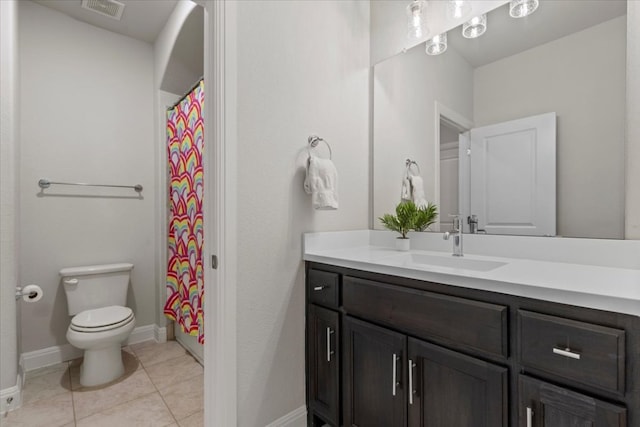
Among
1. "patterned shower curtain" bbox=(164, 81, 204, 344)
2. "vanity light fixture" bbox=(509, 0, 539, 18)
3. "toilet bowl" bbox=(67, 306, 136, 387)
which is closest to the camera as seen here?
"vanity light fixture" bbox=(509, 0, 539, 18)

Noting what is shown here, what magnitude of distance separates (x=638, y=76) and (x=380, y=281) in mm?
1182

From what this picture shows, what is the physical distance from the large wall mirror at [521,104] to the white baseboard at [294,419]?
1129 mm

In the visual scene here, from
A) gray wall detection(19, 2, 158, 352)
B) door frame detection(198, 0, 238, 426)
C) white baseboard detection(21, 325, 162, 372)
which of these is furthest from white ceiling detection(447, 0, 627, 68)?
white baseboard detection(21, 325, 162, 372)

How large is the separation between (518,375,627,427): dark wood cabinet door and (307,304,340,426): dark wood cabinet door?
725 millimetres

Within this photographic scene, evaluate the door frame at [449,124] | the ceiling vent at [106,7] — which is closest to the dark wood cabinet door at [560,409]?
the door frame at [449,124]

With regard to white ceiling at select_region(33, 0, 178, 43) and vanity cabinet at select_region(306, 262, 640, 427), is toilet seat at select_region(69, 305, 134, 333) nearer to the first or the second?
vanity cabinet at select_region(306, 262, 640, 427)

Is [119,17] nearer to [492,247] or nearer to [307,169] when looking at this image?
[307,169]

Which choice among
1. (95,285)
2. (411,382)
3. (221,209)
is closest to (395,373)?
(411,382)

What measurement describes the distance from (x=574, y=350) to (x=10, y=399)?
259 cm

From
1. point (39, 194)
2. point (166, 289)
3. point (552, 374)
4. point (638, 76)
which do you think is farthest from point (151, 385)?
point (638, 76)

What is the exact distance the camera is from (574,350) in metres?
0.77

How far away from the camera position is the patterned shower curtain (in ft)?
6.88

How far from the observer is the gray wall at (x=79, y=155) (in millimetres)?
2250

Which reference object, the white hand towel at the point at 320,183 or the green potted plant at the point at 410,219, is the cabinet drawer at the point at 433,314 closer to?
the white hand towel at the point at 320,183
